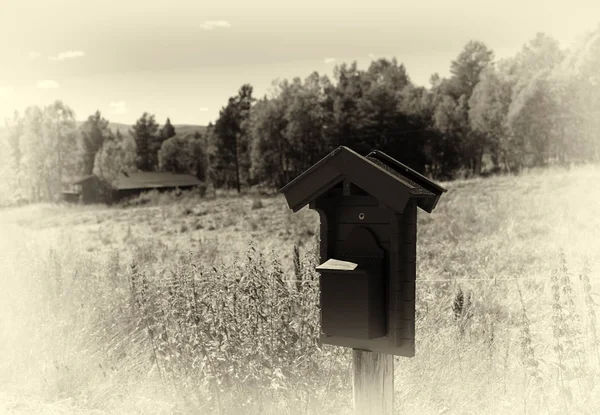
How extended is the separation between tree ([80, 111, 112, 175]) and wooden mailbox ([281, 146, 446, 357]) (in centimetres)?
5224

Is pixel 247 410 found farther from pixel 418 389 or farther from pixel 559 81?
pixel 559 81

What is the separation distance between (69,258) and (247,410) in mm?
5084

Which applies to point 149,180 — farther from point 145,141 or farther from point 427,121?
point 427,121

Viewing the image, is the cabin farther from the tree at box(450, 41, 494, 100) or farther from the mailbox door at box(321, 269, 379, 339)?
the mailbox door at box(321, 269, 379, 339)

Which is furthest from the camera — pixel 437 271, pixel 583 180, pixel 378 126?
pixel 378 126

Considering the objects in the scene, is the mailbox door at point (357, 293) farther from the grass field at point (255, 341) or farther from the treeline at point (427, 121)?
the treeline at point (427, 121)

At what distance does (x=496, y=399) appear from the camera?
454 centimetres

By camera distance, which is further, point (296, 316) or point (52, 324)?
point (52, 324)

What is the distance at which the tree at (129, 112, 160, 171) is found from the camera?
213ft

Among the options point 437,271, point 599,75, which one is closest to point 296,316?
point 437,271

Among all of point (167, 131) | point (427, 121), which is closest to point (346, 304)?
point (427, 121)

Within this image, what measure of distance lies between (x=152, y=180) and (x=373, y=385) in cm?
4834

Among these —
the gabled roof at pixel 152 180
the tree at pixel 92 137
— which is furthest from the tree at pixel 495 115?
the tree at pixel 92 137

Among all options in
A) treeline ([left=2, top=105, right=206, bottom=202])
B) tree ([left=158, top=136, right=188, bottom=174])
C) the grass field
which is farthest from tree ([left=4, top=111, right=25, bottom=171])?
the grass field
